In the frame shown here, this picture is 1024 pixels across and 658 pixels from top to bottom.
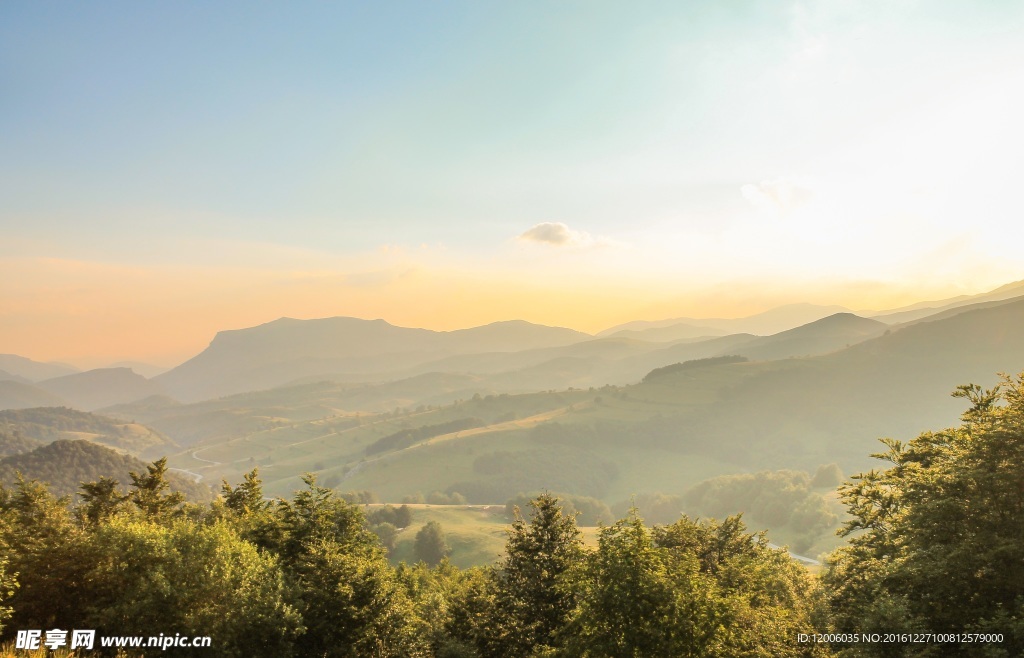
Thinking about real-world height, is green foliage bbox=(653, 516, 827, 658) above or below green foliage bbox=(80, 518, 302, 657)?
below

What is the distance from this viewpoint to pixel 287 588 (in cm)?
3055

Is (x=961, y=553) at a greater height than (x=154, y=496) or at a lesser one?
greater

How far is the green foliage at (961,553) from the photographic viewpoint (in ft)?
82.8

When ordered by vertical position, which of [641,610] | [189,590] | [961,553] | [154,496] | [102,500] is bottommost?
[641,610]

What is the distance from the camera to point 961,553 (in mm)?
25969

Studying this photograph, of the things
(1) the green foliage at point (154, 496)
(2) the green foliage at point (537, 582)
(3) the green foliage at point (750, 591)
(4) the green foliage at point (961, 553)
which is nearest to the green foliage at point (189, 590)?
(2) the green foliage at point (537, 582)

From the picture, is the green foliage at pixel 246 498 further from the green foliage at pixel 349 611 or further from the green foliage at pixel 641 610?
the green foliage at pixel 641 610

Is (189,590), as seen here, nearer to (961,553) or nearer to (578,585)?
(578,585)

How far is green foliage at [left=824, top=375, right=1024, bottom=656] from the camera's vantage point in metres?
25.2

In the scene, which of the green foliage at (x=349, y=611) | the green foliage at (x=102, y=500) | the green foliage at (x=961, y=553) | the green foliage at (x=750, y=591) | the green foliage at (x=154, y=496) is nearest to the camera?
the green foliage at (x=961, y=553)

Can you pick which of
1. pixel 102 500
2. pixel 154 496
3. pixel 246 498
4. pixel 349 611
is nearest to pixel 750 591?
pixel 349 611

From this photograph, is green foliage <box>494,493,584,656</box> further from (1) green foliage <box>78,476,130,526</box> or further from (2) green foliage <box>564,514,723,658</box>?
(1) green foliage <box>78,476,130,526</box>

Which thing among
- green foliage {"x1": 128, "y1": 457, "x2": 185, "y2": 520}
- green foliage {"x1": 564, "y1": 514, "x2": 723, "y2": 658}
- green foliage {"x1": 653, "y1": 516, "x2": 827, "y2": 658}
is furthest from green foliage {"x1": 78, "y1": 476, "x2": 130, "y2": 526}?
green foliage {"x1": 653, "y1": 516, "x2": 827, "y2": 658}

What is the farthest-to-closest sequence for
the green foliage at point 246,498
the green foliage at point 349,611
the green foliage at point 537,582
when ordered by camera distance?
the green foliage at point 246,498 < the green foliage at point 537,582 < the green foliage at point 349,611
